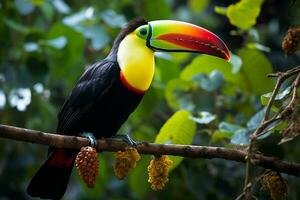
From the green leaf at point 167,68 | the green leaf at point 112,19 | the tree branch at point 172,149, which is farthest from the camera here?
the green leaf at point 112,19

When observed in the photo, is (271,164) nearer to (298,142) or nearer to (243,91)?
(243,91)

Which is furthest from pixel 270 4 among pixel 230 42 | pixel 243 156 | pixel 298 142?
pixel 243 156

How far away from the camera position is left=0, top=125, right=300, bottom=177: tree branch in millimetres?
1894

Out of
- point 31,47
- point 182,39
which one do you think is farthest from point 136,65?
point 31,47

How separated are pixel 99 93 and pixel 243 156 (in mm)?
829

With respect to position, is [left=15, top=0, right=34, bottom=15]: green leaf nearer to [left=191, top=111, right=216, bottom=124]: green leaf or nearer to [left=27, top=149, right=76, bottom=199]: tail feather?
[left=27, top=149, right=76, bottom=199]: tail feather

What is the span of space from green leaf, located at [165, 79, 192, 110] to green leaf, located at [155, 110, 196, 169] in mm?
508

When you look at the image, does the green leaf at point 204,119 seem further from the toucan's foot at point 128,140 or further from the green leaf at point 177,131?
the toucan's foot at point 128,140

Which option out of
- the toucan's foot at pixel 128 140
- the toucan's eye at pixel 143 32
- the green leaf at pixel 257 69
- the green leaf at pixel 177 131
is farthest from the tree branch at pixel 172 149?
the green leaf at pixel 257 69

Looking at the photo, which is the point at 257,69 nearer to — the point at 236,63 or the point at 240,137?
the point at 236,63

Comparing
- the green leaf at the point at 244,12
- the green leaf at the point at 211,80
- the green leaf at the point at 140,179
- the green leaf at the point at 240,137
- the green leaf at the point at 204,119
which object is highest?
the green leaf at the point at 244,12

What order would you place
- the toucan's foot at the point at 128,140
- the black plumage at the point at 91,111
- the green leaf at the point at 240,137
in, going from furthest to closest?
the black plumage at the point at 91,111, the green leaf at the point at 240,137, the toucan's foot at the point at 128,140

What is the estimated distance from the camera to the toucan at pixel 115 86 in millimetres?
2578

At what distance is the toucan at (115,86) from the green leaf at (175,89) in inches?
13.3
